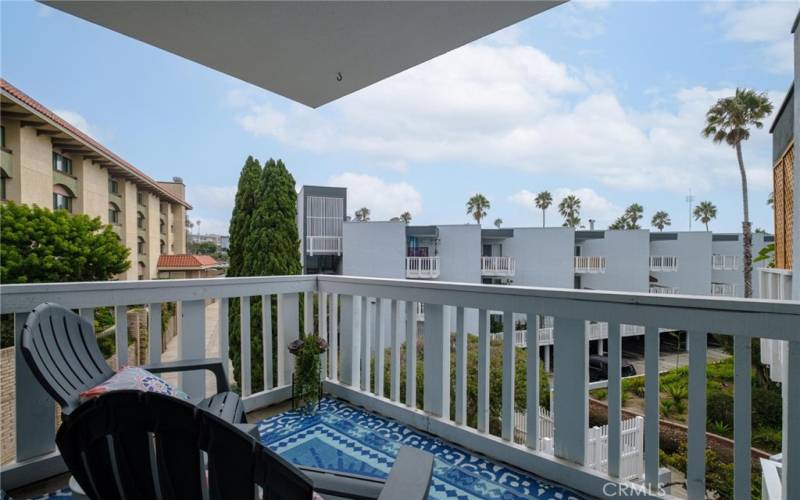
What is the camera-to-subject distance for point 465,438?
2.27 meters

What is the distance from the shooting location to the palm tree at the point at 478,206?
25.5m

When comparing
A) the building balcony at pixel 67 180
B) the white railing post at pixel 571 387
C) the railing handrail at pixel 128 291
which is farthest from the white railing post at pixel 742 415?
the building balcony at pixel 67 180

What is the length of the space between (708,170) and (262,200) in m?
10.6

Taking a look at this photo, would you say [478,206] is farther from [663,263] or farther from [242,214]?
[242,214]

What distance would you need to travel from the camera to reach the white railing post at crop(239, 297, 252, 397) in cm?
270

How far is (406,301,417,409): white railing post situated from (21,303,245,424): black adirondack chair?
1.14 meters

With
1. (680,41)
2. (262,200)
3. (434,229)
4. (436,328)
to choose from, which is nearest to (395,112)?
(262,200)

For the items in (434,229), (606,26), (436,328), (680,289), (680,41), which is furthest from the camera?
(434,229)

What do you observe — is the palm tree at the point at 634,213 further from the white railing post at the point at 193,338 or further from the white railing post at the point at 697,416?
the white railing post at the point at 193,338

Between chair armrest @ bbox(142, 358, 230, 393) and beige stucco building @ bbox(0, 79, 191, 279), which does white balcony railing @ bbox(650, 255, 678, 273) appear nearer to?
chair armrest @ bbox(142, 358, 230, 393)

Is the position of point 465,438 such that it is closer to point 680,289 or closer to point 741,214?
point 741,214

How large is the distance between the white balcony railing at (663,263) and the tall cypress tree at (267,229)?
15.4 m

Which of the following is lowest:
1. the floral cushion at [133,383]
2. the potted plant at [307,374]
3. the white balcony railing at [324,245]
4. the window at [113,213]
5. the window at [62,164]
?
the potted plant at [307,374]

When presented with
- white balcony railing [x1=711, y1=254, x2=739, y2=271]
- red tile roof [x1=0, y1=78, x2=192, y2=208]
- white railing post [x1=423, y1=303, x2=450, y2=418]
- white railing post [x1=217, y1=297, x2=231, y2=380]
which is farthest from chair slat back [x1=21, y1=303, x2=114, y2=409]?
white balcony railing [x1=711, y1=254, x2=739, y2=271]
